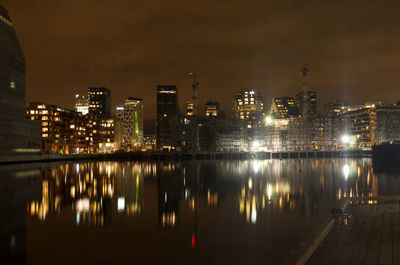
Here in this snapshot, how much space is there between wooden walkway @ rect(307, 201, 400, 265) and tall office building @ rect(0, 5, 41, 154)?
355 ft

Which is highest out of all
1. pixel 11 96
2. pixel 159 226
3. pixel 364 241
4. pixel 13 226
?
pixel 11 96

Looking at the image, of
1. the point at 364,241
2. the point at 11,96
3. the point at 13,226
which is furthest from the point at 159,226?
the point at 11,96

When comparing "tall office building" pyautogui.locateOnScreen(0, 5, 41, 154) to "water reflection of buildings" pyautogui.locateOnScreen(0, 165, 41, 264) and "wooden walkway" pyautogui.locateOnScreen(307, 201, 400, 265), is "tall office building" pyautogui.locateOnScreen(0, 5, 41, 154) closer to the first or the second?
"water reflection of buildings" pyautogui.locateOnScreen(0, 165, 41, 264)

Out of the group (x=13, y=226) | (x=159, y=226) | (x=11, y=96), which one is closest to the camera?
(x=13, y=226)

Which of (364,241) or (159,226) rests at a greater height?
(364,241)

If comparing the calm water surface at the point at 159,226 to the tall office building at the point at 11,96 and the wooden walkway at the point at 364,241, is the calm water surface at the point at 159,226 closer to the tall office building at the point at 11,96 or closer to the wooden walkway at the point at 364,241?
the wooden walkway at the point at 364,241

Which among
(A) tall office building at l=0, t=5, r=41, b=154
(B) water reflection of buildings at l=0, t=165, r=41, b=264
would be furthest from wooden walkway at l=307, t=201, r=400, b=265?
(A) tall office building at l=0, t=5, r=41, b=154

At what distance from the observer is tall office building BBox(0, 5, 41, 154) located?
349 ft

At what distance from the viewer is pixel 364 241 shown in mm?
12969

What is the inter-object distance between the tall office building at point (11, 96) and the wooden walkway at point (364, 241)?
10824cm

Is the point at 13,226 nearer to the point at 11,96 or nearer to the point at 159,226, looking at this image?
the point at 159,226

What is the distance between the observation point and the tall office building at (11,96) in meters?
106

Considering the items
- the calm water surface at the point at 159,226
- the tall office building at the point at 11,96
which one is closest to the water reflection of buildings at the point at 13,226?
the calm water surface at the point at 159,226

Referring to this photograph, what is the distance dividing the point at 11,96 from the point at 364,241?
119m
